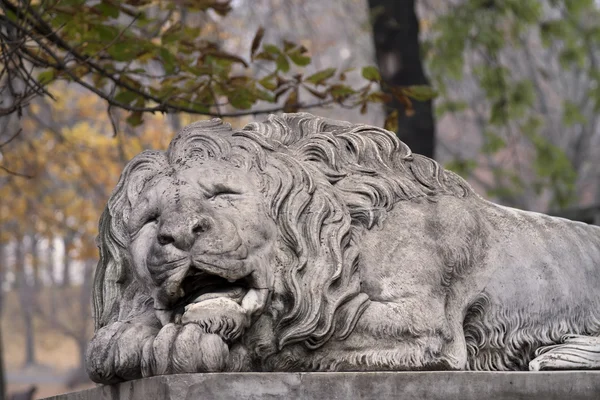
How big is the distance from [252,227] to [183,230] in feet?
0.94

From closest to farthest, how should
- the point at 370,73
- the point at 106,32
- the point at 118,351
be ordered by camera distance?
the point at 118,351
the point at 106,32
the point at 370,73

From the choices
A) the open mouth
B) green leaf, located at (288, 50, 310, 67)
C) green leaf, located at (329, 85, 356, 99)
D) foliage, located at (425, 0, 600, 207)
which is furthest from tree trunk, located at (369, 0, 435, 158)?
the open mouth

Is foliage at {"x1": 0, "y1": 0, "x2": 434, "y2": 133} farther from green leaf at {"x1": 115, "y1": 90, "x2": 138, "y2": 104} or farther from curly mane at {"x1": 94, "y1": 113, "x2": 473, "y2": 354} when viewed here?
curly mane at {"x1": 94, "y1": 113, "x2": 473, "y2": 354}

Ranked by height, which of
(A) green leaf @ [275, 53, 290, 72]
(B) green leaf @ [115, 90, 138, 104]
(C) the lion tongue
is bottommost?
(C) the lion tongue

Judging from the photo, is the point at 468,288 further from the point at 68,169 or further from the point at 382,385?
the point at 68,169

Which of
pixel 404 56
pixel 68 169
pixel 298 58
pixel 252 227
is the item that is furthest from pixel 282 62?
pixel 68 169

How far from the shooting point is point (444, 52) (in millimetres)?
11898

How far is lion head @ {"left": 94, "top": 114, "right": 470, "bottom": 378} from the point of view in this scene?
3.89m

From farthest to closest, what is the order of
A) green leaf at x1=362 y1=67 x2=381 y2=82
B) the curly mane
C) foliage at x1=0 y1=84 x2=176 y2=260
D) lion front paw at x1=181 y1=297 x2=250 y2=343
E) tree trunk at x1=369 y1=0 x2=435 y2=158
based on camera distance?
foliage at x1=0 y1=84 x2=176 y2=260
tree trunk at x1=369 y1=0 x2=435 y2=158
green leaf at x1=362 y1=67 x2=381 y2=82
the curly mane
lion front paw at x1=181 y1=297 x2=250 y2=343

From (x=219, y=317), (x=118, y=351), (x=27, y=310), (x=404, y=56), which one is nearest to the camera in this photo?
(x=219, y=317)

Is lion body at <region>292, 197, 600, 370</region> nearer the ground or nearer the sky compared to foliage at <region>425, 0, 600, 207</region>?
nearer the ground

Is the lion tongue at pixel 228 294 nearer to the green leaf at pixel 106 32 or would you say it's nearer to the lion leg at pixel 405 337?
the lion leg at pixel 405 337

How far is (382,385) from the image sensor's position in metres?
3.72

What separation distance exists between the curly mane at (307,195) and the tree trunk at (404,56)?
191 inches
